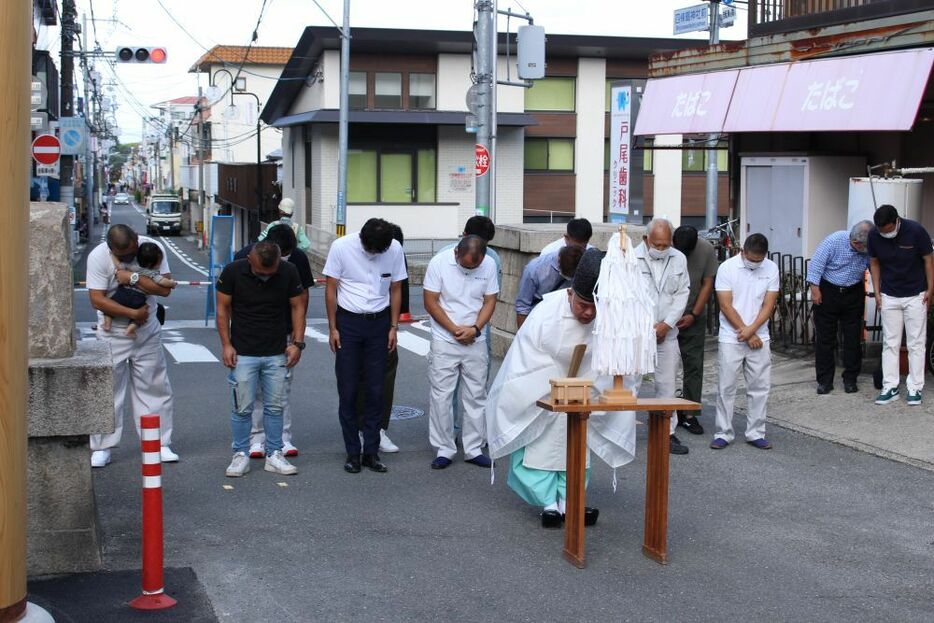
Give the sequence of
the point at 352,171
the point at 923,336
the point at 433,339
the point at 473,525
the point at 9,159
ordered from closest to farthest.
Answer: the point at 9,159 < the point at 473,525 < the point at 433,339 < the point at 923,336 < the point at 352,171

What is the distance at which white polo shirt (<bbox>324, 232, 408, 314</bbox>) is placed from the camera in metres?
8.80

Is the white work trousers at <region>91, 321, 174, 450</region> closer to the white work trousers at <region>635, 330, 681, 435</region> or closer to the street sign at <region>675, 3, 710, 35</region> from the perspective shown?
the white work trousers at <region>635, 330, 681, 435</region>

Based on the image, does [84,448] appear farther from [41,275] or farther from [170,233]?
[170,233]

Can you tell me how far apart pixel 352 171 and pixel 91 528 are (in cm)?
3196

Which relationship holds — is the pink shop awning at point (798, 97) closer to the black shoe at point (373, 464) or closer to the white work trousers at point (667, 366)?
the white work trousers at point (667, 366)

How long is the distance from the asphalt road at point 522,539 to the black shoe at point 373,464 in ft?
0.44

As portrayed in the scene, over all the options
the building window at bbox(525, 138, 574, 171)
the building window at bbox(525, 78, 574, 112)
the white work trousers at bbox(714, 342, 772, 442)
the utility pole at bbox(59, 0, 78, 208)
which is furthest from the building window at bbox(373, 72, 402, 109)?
the white work trousers at bbox(714, 342, 772, 442)

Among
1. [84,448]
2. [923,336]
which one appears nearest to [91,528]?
[84,448]

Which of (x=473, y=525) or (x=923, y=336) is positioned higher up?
(x=923, y=336)

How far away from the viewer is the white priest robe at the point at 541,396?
7059 mm

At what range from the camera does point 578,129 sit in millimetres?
39812

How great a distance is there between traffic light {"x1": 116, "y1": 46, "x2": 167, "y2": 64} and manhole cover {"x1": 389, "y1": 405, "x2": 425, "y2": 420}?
21.0 m

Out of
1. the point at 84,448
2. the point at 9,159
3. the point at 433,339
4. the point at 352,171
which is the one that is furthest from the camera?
the point at 352,171

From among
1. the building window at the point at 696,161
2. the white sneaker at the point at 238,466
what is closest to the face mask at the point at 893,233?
the white sneaker at the point at 238,466
